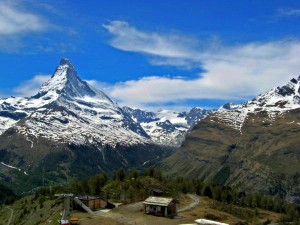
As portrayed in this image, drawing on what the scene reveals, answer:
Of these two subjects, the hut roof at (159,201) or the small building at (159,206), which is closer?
the small building at (159,206)

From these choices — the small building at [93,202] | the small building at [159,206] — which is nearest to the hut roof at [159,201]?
the small building at [159,206]

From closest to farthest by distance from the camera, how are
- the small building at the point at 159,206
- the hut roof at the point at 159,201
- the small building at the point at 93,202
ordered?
1. the small building at the point at 159,206
2. the hut roof at the point at 159,201
3. the small building at the point at 93,202

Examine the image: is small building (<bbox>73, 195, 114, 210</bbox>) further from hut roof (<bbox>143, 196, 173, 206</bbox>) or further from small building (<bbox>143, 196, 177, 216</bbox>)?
hut roof (<bbox>143, 196, 173, 206</bbox>)

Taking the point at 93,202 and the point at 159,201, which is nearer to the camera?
the point at 159,201

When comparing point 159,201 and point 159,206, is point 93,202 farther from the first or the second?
point 159,206

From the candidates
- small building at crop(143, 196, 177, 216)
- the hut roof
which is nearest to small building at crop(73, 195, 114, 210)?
small building at crop(143, 196, 177, 216)

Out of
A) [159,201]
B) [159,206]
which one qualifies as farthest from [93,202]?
[159,206]

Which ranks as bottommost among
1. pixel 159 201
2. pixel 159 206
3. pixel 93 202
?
pixel 159 206

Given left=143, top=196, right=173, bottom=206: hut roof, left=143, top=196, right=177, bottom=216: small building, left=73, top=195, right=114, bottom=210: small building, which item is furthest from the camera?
left=73, top=195, right=114, bottom=210: small building

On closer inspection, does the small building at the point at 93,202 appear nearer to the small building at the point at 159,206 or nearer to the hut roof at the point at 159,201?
the small building at the point at 159,206

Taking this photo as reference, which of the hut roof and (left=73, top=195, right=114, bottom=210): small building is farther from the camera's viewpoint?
(left=73, top=195, right=114, bottom=210): small building

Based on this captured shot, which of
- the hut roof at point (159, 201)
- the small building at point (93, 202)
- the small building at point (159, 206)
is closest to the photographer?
the small building at point (159, 206)

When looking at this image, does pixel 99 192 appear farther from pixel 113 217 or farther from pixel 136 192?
pixel 113 217

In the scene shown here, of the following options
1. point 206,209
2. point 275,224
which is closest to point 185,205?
point 206,209
